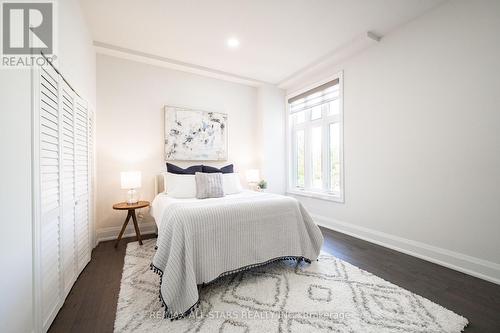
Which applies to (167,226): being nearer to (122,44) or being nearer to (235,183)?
(235,183)

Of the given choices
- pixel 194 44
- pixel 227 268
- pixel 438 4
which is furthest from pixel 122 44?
pixel 438 4

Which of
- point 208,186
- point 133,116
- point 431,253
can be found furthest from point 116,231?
point 431,253

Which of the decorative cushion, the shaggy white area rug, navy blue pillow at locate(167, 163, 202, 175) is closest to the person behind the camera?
the shaggy white area rug

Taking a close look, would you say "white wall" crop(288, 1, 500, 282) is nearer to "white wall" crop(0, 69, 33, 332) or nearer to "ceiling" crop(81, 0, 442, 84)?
"ceiling" crop(81, 0, 442, 84)

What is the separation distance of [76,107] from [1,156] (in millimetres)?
1335

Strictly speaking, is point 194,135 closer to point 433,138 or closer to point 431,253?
point 433,138

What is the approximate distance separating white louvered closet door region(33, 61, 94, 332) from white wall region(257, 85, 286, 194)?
2918mm

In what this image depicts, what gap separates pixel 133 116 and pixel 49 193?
2203mm

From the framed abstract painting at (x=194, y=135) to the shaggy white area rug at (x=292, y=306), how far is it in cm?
203

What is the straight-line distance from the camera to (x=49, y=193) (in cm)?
150

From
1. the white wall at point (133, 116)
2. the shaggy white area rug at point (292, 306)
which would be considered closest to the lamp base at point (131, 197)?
the white wall at point (133, 116)

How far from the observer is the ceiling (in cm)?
236

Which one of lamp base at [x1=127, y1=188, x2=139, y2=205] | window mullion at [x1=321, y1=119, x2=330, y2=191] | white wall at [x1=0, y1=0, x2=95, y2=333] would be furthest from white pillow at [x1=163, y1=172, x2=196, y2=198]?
window mullion at [x1=321, y1=119, x2=330, y2=191]

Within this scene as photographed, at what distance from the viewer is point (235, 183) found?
3352 millimetres
